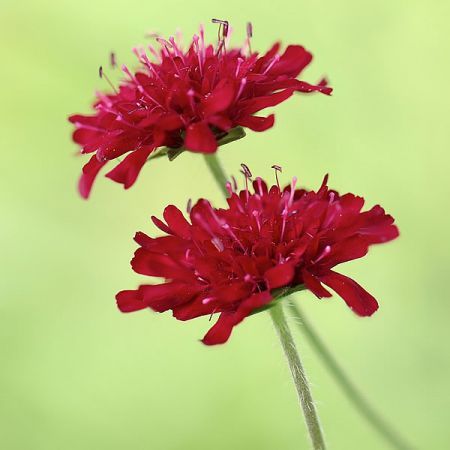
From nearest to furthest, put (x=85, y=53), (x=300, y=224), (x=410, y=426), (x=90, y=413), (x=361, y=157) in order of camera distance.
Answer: (x=300, y=224), (x=410, y=426), (x=90, y=413), (x=361, y=157), (x=85, y=53)

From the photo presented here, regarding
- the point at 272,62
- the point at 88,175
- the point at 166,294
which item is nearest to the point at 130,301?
the point at 166,294

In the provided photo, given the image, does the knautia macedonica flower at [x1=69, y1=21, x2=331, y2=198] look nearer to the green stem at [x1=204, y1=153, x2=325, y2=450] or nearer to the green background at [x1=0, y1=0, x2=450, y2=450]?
the green stem at [x1=204, y1=153, x2=325, y2=450]

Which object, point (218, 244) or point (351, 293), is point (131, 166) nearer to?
point (218, 244)

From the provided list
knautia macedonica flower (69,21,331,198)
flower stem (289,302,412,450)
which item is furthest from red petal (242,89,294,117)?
flower stem (289,302,412,450)

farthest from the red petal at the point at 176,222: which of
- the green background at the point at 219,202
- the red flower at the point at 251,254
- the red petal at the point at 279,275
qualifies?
the green background at the point at 219,202

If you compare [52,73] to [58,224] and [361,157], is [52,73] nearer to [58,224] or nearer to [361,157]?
[58,224]

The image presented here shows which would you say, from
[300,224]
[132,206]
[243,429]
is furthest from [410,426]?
[300,224]
